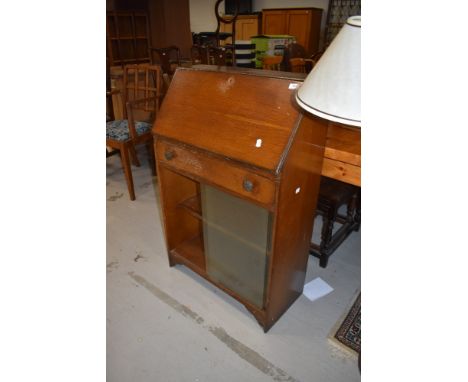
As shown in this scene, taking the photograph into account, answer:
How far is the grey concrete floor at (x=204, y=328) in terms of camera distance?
127 cm

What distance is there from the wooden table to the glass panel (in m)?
0.31

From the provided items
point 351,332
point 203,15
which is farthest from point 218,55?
point 203,15

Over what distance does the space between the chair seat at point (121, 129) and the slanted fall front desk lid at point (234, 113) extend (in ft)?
3.55

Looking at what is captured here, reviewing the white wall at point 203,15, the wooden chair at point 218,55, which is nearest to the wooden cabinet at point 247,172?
the wooden chair at point 218,55

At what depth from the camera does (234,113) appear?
1.14 meters

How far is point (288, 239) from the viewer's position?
4.05 ft

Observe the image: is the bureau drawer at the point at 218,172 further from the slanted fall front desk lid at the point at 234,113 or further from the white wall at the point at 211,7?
the white wall at the point at 211,7

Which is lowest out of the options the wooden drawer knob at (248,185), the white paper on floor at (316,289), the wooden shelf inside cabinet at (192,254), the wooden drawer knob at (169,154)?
the white paper on floor at (316,289)

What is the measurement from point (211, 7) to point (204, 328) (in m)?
6.92

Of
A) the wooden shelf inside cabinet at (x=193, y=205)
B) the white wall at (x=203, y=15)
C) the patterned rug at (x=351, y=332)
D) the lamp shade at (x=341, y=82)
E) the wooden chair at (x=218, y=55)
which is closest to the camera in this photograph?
the lamp shade at (x=341, y=82)

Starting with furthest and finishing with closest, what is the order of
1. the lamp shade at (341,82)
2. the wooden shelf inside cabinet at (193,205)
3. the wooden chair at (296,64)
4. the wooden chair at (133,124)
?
the wooden chair at (133,124) → the wooden chair at (296,64) → the wooden shelf inside cabinet at (193,205) → the lamp shade at (341,82)

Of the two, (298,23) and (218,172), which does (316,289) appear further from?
(298,23)
